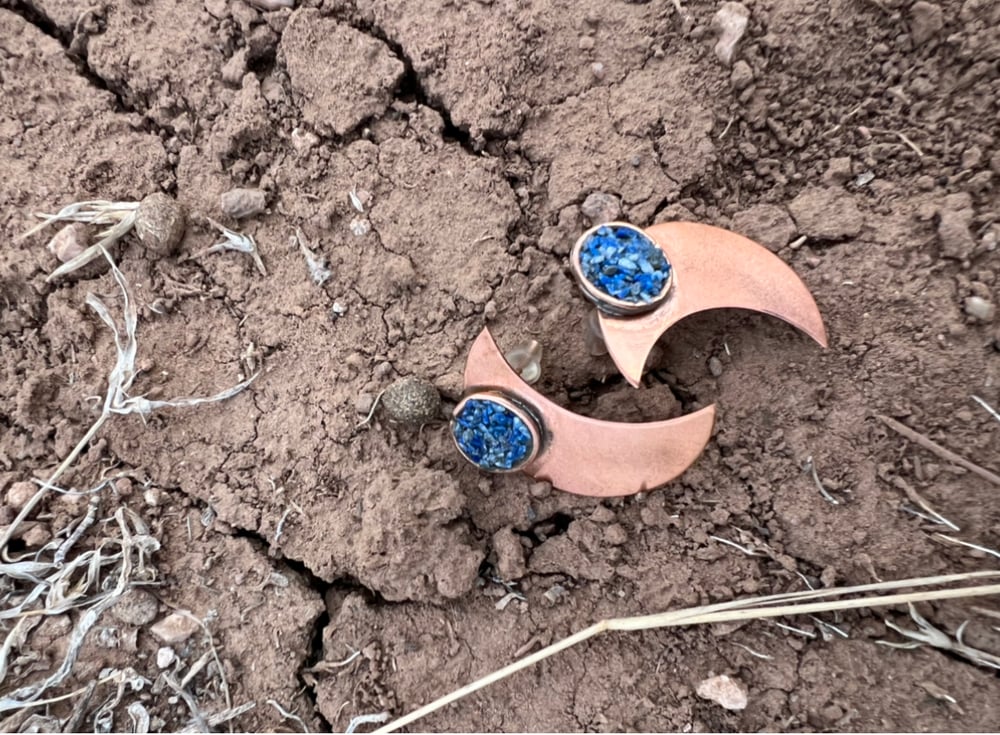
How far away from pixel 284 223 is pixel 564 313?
971 mm

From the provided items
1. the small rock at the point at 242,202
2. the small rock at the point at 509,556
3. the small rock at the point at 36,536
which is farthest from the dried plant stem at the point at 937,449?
the small rock at the point at 36,536

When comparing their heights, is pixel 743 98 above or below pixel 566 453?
above

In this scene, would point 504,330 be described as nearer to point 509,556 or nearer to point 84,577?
point 509,556

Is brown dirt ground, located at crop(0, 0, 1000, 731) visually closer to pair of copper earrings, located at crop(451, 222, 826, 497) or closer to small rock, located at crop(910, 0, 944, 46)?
small rock, located at crop(910, 0, 944, 46)

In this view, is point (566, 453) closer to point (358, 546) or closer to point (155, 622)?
point (358, 546)

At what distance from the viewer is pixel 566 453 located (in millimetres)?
2041

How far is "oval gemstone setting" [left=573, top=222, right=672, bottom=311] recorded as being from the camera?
6.40ft

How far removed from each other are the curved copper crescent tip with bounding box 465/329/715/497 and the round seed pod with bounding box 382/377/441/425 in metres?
0.12

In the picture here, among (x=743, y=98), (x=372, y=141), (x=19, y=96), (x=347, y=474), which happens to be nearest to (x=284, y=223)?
(x=372, y=141)

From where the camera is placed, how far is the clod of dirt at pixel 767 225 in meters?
2.11

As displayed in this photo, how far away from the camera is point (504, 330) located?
2.19 meters

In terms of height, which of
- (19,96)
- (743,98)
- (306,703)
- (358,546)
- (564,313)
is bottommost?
(306,703)

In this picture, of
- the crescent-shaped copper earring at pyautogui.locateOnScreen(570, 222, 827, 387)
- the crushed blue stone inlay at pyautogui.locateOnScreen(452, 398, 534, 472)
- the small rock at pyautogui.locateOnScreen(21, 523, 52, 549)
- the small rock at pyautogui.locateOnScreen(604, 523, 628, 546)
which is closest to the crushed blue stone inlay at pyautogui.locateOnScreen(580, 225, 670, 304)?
the crescent-shaped copper earring at pyautogui.locateOnScreen(570, 222, 827, 387)

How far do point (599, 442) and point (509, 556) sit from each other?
442 mm
